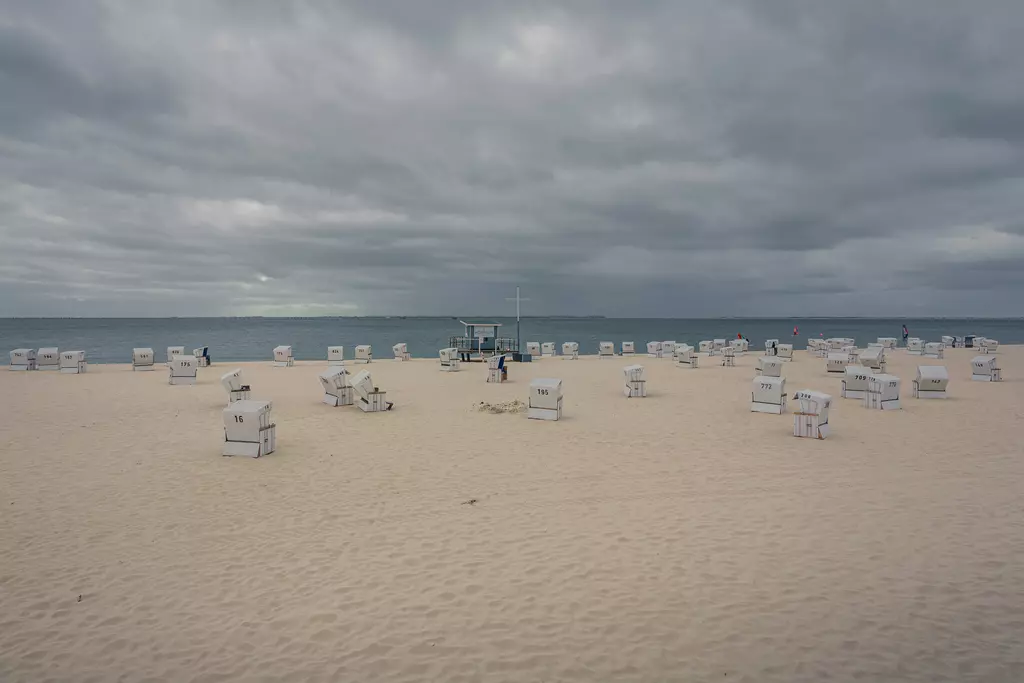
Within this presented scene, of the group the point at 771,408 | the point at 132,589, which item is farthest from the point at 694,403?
the point at 132,589

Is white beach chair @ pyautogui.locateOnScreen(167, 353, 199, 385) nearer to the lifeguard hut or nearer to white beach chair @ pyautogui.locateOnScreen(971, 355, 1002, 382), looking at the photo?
the lifeguard hut

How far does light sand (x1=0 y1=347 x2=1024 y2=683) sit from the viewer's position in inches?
218

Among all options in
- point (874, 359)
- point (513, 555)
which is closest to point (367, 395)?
point (513, 555)

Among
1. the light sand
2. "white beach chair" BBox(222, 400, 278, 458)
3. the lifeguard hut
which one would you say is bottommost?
the light sand

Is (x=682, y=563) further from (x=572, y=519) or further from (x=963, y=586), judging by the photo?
(x=963, y=586)

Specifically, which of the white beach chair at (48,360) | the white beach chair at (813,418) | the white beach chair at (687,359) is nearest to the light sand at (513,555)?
the white beach chair at (813,418)

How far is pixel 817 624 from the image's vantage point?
19.8ft

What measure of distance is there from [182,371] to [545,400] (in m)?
18.6

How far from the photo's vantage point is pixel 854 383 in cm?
2222

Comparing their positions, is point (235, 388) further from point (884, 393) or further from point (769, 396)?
point (884, 393)

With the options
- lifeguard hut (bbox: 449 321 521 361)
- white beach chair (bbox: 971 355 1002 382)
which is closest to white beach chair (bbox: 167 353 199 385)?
lifeguard hut (bbox: 449 321 521 361)

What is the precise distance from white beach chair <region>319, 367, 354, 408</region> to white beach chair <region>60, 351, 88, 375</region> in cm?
2007

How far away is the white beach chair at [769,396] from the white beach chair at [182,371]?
24.3 metres

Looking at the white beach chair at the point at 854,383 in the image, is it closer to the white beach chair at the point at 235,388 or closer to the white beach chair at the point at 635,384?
the white beach chair at the point at 635,384
